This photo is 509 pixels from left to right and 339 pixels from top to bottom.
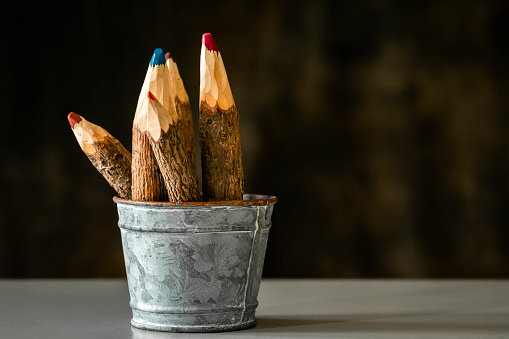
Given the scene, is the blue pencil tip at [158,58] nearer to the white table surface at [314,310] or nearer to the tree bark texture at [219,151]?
the tree bark texture at [219,151]

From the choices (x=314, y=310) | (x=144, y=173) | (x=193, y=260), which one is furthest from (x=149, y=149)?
(x=314, y=310)

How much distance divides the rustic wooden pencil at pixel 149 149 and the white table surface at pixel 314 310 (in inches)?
7.2

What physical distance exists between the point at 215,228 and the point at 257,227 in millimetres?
61

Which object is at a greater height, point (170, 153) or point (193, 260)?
point (170, 153)

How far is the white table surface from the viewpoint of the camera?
88 centimetres

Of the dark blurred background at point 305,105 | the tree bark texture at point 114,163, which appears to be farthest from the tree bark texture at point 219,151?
the dark blurred background at point 305,105

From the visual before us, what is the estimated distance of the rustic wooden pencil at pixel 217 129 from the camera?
0.89 metres

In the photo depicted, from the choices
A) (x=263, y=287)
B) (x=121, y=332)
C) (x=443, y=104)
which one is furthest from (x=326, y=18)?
(x=121, y=332)

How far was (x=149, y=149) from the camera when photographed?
882 millimetres

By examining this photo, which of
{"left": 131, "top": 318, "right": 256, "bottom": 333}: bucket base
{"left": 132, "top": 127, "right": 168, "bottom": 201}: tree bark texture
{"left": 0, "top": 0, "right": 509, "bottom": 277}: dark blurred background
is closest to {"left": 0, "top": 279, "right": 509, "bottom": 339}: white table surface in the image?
{"left": 131, "top": 318, "right": 256, "bottom": 333}: bucket base

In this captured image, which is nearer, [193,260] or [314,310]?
[193,260]

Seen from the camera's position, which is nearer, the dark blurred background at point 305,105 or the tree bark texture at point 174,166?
the tree bark texture at point 174,166

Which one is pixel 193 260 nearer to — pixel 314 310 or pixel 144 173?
pixel 144 173

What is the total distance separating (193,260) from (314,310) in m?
0.25
